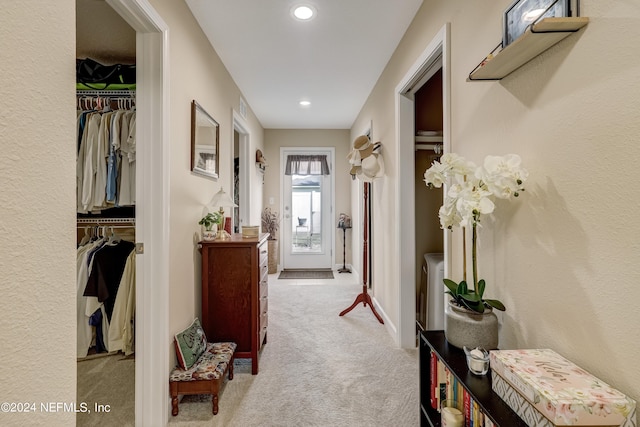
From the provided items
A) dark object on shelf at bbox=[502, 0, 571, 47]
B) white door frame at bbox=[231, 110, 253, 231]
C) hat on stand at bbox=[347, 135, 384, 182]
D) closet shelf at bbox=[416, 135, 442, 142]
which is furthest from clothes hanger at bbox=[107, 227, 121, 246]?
dark object on shelf at bbox=[502, 0, 571, 47]

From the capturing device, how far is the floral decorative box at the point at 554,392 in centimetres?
70

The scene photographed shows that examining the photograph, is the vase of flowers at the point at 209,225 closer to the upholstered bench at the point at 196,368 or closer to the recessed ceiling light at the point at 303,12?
the upholstered bench at the point at 196,368

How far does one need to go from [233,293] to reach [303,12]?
2075mm

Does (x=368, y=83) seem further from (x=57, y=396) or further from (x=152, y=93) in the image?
(x=57, y=396)

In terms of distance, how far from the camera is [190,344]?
1.92 metres

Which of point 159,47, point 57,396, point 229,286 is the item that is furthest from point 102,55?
point 57,396

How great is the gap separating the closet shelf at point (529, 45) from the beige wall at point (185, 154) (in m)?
1.66

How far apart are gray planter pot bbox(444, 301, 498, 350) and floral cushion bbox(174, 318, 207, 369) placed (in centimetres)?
154

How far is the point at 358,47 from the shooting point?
266cm

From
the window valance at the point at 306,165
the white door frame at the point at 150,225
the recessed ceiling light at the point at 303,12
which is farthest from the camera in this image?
the window valance at the point at 306,165

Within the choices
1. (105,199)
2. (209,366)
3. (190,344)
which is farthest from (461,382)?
(105,199)

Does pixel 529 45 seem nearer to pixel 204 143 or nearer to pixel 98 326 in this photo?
pixel 204 143

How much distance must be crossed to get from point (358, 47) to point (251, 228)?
6.01ft

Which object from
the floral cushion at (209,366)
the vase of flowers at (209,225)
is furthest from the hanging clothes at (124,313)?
the floral cushion at (209,366)
